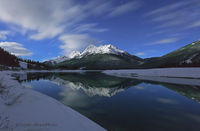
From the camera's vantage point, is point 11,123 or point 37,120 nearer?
point 11,123

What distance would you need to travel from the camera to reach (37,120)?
542cm

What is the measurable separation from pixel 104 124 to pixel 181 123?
18.7 ft

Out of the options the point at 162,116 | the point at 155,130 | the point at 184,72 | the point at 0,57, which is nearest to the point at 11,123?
the point at 155,130

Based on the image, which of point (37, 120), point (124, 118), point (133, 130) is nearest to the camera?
point (37, 120)

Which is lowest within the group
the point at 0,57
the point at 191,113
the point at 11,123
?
the point at 191,113

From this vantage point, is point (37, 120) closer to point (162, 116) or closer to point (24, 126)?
point (24, 126)

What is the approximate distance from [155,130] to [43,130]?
21.6 feet

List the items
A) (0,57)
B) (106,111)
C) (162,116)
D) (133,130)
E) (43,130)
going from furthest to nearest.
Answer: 1. (0,57)
2. (106,111)
3. (162,116)
4. (133,130)
5. (43,130)

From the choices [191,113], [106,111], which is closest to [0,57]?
[106,111]

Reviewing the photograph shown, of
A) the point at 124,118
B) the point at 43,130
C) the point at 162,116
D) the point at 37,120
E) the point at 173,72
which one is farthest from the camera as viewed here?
the point at 173,72

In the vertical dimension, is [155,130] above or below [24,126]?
below

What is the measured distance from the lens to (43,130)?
4566 millimetres

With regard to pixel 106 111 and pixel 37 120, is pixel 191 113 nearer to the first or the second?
pixel 106 111

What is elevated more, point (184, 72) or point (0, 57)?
point (0, 57)
